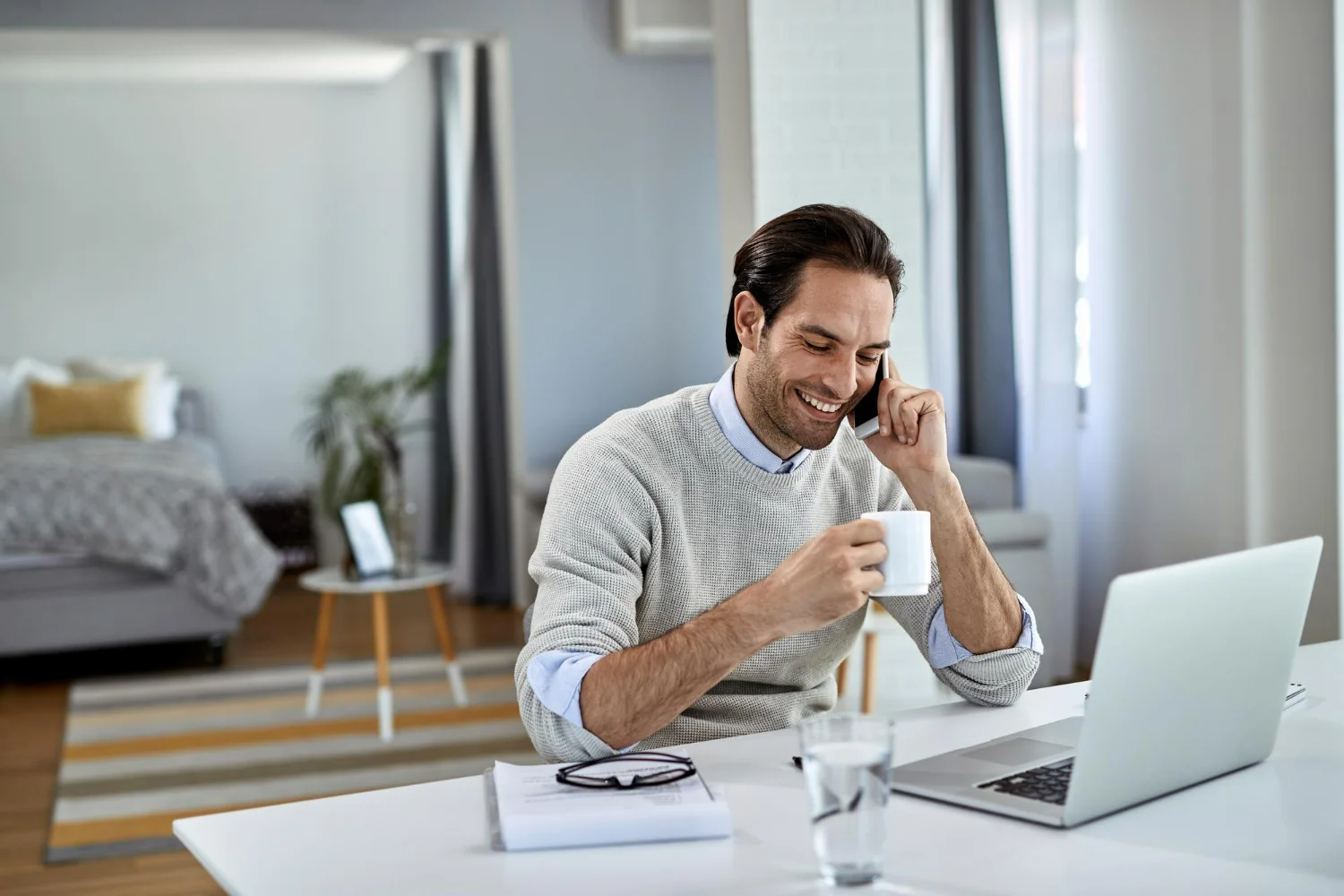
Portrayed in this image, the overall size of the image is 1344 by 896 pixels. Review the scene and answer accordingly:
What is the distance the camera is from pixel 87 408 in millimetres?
6301

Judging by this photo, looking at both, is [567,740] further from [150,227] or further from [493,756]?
[150,227]

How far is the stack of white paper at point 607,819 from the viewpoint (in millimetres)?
1039

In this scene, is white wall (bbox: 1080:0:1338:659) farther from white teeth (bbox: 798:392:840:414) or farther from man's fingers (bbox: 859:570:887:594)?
man's fingers (bbox: 859:570:887:594)

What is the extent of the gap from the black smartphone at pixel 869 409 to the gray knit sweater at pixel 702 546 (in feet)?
0.15

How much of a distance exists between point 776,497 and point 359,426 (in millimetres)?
5611

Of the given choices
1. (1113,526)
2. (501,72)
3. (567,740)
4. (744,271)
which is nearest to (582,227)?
(501,72)

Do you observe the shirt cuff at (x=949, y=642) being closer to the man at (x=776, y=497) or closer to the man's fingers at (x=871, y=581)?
the man at (x=776, y=497)

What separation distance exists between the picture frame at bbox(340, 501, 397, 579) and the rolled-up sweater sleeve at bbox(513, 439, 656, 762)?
2.34 m

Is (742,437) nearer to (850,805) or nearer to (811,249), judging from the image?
(811,249)

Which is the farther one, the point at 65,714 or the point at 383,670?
the point at 65,714

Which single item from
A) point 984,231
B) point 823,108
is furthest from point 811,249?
point 984,231

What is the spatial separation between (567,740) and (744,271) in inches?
23.7

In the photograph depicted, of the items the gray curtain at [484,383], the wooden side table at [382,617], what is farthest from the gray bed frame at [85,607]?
the gray curtain at [484,383]

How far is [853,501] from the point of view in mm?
1735
